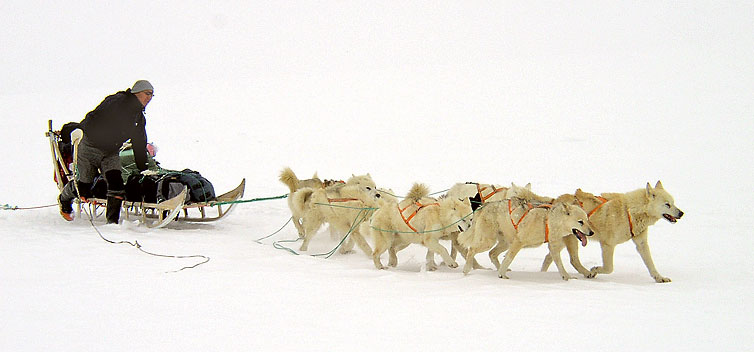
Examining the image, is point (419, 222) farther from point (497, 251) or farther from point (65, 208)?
point (65, 208)

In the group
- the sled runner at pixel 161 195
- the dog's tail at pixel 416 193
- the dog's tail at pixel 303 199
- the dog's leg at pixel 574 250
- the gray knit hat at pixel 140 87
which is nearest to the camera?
the dog's leg at pixel 574 250

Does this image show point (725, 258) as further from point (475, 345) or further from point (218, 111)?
point (218, 111)

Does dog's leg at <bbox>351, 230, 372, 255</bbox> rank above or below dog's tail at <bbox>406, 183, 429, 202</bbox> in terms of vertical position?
below

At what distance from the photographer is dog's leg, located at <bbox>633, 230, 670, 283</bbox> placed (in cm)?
632

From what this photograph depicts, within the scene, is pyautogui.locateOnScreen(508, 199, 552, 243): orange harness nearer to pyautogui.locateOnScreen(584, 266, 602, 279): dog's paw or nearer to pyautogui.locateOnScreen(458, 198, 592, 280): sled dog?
pyautogui.locateOnScreen(458, 198, 592, 280): sled dog

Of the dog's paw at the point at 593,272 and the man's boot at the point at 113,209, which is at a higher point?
the man's boot at the point at 113,209

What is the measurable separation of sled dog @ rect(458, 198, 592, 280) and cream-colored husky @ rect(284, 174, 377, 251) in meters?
1.47

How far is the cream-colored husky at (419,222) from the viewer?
22.7 ft

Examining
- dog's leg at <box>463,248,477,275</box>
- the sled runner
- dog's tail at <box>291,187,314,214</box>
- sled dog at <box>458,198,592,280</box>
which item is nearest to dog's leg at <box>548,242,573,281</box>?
sled dog at <box>458,198,592,280</box>

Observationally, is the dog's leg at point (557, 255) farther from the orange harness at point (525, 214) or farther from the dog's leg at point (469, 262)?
the dog's leg at point (469, 262)

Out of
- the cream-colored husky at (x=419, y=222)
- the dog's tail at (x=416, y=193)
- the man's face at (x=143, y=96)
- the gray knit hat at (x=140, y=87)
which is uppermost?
the gray knit hat at (x=140, y=87)

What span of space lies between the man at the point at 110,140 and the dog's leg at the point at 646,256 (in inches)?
255

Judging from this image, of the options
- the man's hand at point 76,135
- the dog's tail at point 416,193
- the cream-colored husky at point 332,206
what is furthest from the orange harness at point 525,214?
the man's hand at point 76,135

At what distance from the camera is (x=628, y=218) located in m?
6.58
